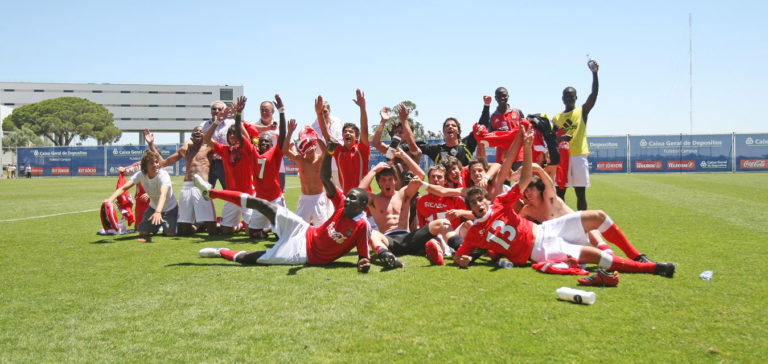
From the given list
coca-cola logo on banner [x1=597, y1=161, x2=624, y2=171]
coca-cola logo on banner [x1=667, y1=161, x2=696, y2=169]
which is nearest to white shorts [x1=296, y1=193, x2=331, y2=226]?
coca-cola logo on banner [x1=597, y1=161, x2=624, y2=171]

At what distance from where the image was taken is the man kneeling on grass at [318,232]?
16.5ft

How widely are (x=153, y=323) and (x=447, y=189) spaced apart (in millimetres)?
3705

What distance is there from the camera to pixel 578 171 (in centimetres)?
746

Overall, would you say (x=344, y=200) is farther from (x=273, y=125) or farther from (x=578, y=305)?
(x=273, y=125)

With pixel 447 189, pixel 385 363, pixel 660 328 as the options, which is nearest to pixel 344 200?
pixel 447 189

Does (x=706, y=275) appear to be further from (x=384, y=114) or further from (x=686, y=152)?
(x=686, y=152)

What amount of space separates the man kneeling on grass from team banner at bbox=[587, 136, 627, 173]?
94.6 feet

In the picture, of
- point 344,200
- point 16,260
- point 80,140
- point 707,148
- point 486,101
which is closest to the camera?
point 344,200

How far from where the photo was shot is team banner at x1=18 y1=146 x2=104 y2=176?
1416 inches

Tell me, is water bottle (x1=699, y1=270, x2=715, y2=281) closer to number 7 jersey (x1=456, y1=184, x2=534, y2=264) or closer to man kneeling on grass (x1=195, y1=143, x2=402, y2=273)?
number 7 jersey (x1=456, y1=184, x2=534, y2=264)

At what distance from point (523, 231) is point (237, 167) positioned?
4.91 metres

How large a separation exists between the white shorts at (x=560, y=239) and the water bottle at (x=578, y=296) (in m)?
1.20

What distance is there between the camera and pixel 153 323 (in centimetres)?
333

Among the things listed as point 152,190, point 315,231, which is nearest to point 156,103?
point 152,190
